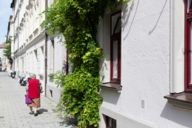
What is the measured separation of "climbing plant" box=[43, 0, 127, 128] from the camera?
11453mm

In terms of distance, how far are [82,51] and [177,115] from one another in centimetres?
536

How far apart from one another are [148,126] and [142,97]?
0.69 m

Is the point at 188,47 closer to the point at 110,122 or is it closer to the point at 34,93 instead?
the point at 110,122

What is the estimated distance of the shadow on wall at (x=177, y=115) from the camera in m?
6.73

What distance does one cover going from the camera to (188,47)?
23.9 ft

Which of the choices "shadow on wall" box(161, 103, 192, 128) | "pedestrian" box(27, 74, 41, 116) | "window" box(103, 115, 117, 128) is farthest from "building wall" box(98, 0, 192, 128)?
"pedestrian" box(27, 74, 41, 116)

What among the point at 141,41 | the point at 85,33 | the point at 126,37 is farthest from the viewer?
the point at 85,33

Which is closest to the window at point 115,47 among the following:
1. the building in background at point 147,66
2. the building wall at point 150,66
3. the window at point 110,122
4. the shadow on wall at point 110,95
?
the building in background at point 147,66

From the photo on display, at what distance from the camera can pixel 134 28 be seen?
30.0 feet

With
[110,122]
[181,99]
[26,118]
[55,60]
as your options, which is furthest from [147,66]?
[55,60]

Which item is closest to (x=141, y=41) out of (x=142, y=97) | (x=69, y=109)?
(x=142, y=97)

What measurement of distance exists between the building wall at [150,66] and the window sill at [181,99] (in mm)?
100

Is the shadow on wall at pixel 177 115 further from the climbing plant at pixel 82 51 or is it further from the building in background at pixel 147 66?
the climbing plant at pixel 82 51

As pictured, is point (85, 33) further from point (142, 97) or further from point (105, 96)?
point (142, 97)
